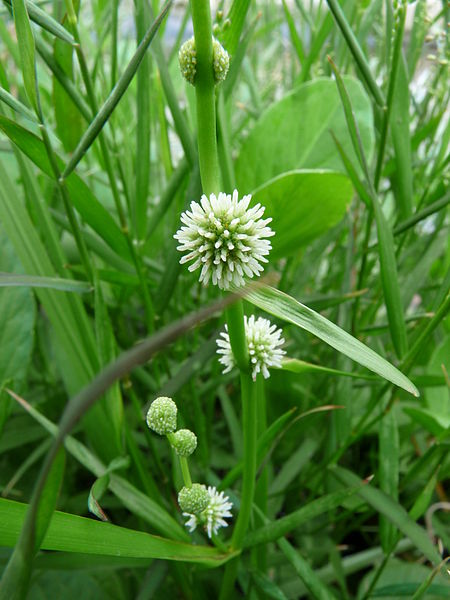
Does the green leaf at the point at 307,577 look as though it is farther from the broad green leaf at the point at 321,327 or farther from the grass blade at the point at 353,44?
the grass blade at the point at 353,44

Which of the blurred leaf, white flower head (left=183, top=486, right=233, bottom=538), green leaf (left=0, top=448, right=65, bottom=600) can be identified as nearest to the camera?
green leaf (left=0, top=448, right=65, bottom=600)

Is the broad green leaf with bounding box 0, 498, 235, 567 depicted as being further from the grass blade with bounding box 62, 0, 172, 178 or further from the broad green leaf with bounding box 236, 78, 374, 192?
the broad green leaf with bounding box 236, 78, 374, 192

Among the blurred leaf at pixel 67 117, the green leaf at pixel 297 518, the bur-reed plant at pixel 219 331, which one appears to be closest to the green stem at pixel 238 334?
the bur-reed plant at pixel 219 331

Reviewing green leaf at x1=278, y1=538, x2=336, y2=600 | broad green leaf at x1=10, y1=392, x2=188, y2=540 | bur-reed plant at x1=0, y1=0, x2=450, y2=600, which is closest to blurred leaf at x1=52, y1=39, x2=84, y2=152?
bur-reed plant at x1=0, y1=0, x2=450, y2=600

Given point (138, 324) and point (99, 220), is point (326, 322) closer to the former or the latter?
point (99, 220)

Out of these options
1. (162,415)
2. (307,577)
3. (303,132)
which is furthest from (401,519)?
(303,132)

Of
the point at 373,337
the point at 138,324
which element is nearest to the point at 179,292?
the point at 138,324

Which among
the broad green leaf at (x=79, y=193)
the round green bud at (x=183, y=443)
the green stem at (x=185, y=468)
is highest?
the broad green leaf at (x=79, y=193)
